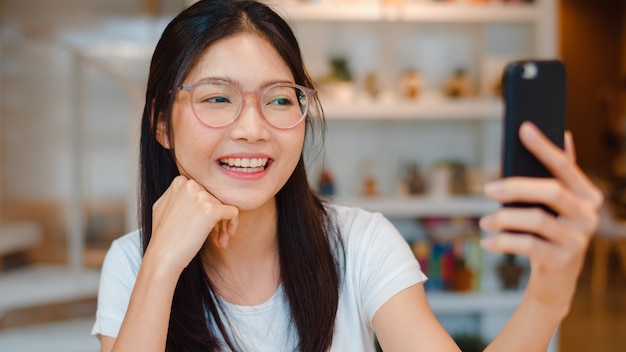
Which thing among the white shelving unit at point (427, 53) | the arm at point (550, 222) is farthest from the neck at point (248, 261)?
the white shelving unit at point (427, 53)

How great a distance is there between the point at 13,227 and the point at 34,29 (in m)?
1.04

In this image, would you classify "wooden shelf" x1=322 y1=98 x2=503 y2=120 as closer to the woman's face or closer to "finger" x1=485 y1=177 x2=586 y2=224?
the woman's face

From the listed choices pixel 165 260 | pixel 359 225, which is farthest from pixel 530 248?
pixel 359 225

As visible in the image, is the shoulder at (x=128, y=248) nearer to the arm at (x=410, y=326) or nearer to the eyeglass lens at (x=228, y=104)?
the eyeglass lens at (x=228, y=104)

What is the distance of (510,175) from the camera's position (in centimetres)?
75

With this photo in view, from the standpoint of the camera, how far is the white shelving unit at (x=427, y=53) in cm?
374

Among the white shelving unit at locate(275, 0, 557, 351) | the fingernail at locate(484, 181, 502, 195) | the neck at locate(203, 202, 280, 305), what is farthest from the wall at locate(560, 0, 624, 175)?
the fingernail at locate(484, 181, 502, 195)

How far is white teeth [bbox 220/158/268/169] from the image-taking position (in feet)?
4.18

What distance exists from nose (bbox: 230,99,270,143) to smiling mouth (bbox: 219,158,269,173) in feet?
0.12

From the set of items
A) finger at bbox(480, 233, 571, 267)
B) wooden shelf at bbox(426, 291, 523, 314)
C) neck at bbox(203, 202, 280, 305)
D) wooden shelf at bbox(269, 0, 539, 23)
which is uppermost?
wooden shelf at bbox(269, 0, 539, 23)

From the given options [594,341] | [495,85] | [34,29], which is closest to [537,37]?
[495,85]

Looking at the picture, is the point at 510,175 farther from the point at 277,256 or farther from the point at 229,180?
the point at 277,256

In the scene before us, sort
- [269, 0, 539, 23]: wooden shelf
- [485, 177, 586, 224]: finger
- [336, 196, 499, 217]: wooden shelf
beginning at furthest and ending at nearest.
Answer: [336, 196, 499, 217]: wooden shelf → [269, 0, 539, 23]: wooden shelf → [485, 177, 586, 224]: finger

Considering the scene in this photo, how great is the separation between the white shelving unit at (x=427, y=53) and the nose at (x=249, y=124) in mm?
2359
